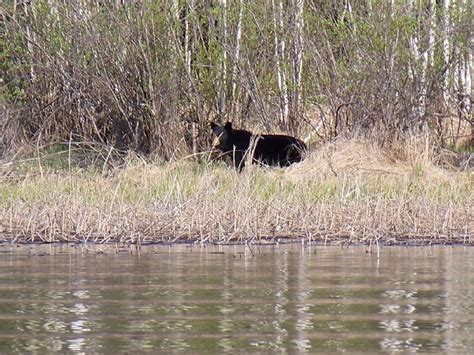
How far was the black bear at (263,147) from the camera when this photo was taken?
695 inches

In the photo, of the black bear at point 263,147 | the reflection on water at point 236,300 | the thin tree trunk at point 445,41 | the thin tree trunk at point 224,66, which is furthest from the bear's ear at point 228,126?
the reflection on water at point 236,300

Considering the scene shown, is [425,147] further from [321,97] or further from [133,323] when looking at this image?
[133,323]

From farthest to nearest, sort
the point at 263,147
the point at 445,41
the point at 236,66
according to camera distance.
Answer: the point at 236,66 < the point at 445,41 < the point at 263,147

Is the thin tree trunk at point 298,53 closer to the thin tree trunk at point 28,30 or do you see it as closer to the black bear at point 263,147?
the black bear at point 263,147

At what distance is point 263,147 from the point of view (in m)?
17.7

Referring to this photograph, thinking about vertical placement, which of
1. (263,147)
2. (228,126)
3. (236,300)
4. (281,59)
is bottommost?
(236,300)

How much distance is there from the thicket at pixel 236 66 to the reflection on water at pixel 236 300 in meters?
6.78

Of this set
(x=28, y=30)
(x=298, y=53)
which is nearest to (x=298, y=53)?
(x=298, y=53)

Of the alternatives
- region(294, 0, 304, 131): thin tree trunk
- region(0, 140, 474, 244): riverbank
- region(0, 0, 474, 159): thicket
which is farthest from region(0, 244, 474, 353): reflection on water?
region(294, 0, 304, 131): thin tree trunk

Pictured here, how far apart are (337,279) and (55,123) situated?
446 inches

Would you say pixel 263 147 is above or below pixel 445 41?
below

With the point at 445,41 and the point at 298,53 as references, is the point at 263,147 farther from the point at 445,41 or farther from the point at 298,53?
the point at 445,41

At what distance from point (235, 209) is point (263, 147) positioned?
17.0 feet

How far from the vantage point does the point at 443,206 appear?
43.3ft
